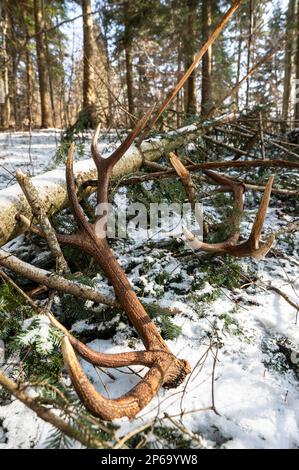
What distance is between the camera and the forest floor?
3.82 feet

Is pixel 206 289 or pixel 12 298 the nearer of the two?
pixel 12 298

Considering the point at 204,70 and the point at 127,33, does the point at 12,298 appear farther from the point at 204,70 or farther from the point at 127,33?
the point at 127,33

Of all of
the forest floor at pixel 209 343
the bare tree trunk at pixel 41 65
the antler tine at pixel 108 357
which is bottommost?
the forest floor at pixel 209 343

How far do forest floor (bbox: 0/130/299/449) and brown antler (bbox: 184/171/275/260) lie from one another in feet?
1.17

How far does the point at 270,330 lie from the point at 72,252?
1.30 m

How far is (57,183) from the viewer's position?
2.03 m

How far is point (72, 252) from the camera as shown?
2.03 m

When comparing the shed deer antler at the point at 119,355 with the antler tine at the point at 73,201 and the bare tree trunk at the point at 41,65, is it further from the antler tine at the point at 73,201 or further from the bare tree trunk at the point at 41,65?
the bare tree trunk at the point at 41,65

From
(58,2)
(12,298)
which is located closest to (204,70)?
(58,2)

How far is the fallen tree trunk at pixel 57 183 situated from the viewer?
5.42 feet

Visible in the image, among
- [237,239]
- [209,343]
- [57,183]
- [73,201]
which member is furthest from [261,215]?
[57,183]

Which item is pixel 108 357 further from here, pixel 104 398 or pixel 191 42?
pixel 191 42

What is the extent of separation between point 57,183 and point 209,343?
1.37 m

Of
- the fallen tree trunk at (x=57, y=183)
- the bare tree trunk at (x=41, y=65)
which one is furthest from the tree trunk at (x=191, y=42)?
the fallen tree trunk at (x=57, y=183)
